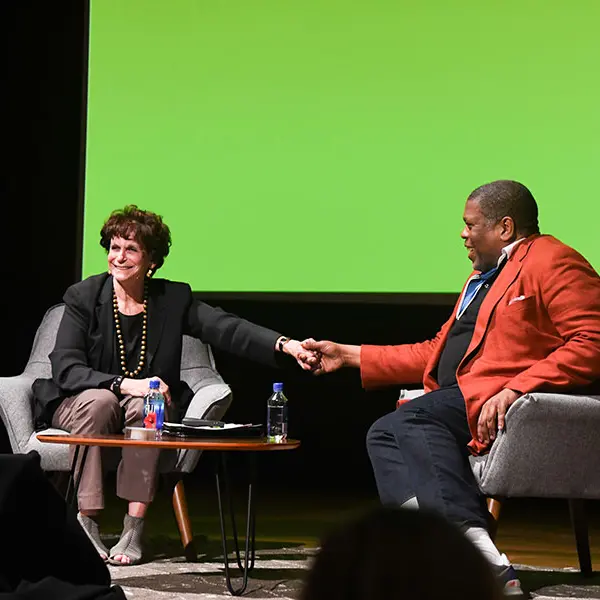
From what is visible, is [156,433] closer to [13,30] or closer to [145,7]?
[145,7]

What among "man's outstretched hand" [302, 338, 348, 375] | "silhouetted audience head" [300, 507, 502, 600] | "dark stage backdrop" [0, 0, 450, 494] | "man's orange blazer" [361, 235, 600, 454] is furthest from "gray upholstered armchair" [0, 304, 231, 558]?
"silhouetted audience head" [300, 507, 502, 600]

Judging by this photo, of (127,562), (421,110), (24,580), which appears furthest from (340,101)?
(24,580)

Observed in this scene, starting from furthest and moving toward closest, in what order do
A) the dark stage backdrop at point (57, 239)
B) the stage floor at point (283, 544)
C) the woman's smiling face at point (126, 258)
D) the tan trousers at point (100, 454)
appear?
the dark stage backdrop at point (57, 239) < the woman's smiling face at point (126, 258) < the tan trousers at point (100, 454) < the stage floor at point (283, 544)

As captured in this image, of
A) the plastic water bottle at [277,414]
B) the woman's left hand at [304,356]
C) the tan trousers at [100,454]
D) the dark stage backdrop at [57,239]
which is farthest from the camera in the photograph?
the dark stage backdrop at [57,239]

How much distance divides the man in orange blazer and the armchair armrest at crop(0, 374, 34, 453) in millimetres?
1219

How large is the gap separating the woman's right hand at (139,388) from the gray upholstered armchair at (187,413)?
12cm

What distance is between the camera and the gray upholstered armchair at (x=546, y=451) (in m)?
3.06

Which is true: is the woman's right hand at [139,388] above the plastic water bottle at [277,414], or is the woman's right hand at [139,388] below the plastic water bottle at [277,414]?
above

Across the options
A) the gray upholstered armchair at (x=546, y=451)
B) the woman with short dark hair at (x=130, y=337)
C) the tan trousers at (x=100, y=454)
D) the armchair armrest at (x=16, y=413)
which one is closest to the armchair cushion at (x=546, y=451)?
the gray upholstered armchair at (x=546, y=451)

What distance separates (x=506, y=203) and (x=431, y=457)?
0.86 meters

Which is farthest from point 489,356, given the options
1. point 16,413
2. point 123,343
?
point 16,413

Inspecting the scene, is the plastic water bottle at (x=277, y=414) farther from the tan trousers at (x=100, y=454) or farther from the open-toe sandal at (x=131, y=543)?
the open-toe sandal at (x=131, y=543)

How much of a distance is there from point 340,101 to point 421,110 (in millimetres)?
373

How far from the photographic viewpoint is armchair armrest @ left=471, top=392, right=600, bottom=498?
306cm
